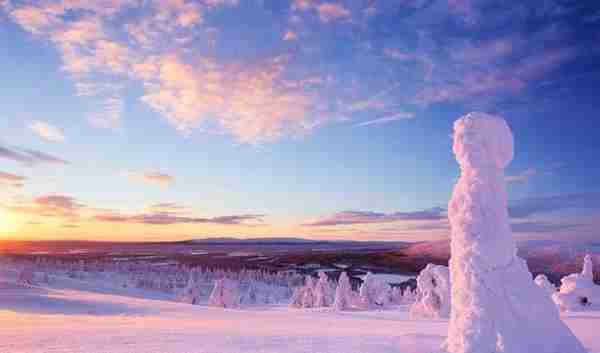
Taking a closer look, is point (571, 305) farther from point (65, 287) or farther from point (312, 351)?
point (65, 287)

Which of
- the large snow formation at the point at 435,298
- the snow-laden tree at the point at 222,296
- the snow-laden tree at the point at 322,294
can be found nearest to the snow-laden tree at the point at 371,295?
the snow-laden tree at the point at 322,294

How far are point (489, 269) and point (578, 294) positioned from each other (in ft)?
94.6

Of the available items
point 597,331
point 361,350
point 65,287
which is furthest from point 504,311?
point 65,287

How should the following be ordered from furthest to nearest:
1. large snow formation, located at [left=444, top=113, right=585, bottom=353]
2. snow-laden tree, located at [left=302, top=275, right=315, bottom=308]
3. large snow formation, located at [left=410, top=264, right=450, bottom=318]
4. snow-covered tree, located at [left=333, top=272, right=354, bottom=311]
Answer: snow-laden tree, located at [left=302, top=275, right=315, bottom=308] < snow-covered tree, located at [left=333, top=272, right=354, bottom=311] < large snow formation, located at [left=410, top=264, right=450, bottom=318] < large snow formation, located at [left=444, top=113, right=585, bottom=353]

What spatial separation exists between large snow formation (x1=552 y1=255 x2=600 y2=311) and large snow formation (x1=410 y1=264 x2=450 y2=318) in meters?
8.49

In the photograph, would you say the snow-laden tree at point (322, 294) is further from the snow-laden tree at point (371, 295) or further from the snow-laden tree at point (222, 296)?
the snow-laden tree at point (222, 296)

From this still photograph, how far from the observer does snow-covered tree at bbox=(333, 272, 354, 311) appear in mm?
48594

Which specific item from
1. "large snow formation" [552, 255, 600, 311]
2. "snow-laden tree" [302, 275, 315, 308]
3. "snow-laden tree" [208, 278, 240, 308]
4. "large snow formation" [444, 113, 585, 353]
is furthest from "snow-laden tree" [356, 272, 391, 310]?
"large snow formation" [444, 113, 585, 353]

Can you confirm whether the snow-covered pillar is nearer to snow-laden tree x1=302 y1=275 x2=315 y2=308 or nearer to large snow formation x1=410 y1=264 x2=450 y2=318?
large snow formation x1=410 y1=264 x2=450 y2=318

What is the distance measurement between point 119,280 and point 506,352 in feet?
409

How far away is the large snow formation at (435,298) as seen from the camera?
3250cm

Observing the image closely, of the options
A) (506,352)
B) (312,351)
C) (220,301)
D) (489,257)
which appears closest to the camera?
(506,352)

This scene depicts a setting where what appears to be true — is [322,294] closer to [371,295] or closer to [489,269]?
[371,295]

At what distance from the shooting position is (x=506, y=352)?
11055mm
